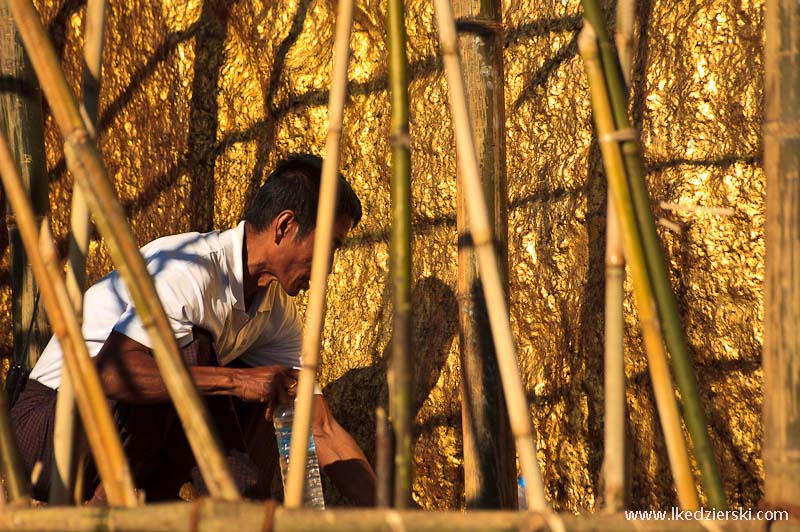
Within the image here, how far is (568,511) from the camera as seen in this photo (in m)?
2.00

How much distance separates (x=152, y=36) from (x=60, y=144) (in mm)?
373

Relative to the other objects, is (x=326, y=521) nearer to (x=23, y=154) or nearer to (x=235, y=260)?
(x=235, y=260)

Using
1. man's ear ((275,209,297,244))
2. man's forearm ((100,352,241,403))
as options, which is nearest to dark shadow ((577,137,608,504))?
man's ear ((275,209,297,244))

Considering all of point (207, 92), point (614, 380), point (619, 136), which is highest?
point (207, 92)

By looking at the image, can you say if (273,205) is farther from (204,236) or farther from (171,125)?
(171,125)

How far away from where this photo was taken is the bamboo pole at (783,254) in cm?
101

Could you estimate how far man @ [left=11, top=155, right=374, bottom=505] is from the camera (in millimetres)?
1862

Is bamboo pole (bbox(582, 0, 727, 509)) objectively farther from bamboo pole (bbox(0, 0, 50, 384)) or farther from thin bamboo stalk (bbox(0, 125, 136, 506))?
bamboo pole (bbox(0, 0, 50, 384))

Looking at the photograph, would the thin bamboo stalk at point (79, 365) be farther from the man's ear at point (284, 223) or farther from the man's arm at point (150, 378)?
the man's ear at point (284, 223)

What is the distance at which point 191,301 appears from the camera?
6.29 ft

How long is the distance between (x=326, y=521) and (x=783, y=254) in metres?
0.51

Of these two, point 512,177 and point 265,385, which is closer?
point 265,385

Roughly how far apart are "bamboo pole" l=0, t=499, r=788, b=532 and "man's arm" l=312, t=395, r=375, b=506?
3.49 feet

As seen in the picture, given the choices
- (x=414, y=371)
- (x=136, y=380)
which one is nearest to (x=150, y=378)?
(x=136, y=380)
